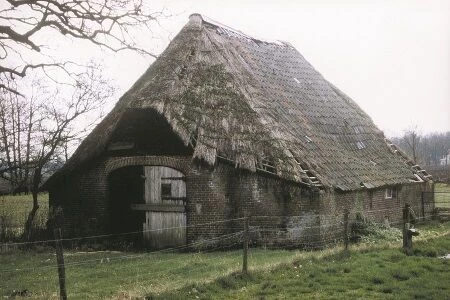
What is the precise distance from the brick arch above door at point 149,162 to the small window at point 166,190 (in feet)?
2.46

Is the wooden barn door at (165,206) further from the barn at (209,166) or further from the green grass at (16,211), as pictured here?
the green grass at (16,211)

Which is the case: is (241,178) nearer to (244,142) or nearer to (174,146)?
(244,142)

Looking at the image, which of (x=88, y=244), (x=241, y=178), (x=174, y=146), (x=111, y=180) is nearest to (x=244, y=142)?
(x=241, y=178)

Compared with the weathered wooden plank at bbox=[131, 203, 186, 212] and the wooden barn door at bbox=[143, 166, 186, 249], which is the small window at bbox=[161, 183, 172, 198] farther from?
the weathered wooden plank at bbox=[131, 203, 186, 212]

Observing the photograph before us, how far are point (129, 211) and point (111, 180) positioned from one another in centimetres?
135

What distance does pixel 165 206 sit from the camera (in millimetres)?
16516

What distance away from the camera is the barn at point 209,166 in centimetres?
1538

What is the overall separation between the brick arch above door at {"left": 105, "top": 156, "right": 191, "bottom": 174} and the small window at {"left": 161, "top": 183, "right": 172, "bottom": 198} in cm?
75

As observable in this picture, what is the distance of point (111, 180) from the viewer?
1736 centimetres

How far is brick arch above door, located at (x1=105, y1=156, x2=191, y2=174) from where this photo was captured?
15.9 metres

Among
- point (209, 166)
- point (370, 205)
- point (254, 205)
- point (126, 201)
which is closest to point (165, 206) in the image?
point (126, 201)

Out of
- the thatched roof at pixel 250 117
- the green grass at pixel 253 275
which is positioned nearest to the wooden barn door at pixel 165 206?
the thatched roof at pixel 250 117

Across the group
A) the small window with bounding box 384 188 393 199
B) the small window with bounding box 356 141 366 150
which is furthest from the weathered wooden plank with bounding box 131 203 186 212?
the small window with bounding box 356 141 366 150

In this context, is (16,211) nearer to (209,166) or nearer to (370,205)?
(209,166)
